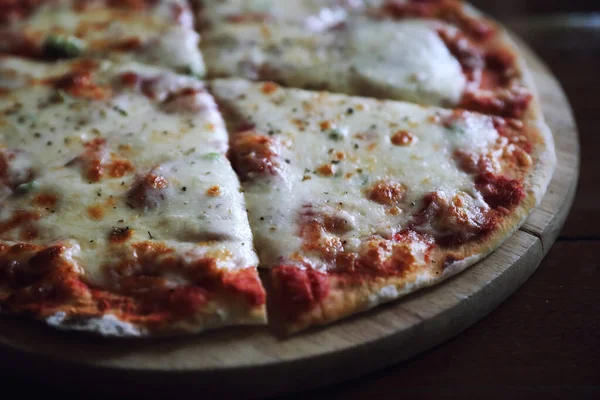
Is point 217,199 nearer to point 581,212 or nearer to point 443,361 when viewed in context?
point 443,361

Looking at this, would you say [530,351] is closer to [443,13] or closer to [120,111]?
[120,111]

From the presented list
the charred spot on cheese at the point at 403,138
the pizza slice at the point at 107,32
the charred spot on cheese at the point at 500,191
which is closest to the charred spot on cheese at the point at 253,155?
the charred spot on cheese at the point at 403,138

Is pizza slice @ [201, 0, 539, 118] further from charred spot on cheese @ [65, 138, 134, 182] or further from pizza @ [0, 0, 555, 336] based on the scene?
charred spot on cheese @ [65, 138, 134, 182]

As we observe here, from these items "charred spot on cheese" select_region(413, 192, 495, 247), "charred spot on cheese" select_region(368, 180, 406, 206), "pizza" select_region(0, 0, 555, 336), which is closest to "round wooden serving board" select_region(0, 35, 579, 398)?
"pizza" select_region(0, 0, 555, 336)

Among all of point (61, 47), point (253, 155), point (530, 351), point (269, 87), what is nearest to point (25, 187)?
point (253, 155)

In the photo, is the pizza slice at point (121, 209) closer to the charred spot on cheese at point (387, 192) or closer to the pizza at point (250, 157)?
the pizza at point (250, 157)

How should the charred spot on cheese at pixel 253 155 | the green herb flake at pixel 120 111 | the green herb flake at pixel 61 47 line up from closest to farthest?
the charred spot on cheese at pixel 253 155
the green herb flake at pixel 120 111
the green herb flake at pixel 61 47

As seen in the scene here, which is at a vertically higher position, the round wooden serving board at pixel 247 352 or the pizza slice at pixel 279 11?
the pizza slice at pixel 279 11
